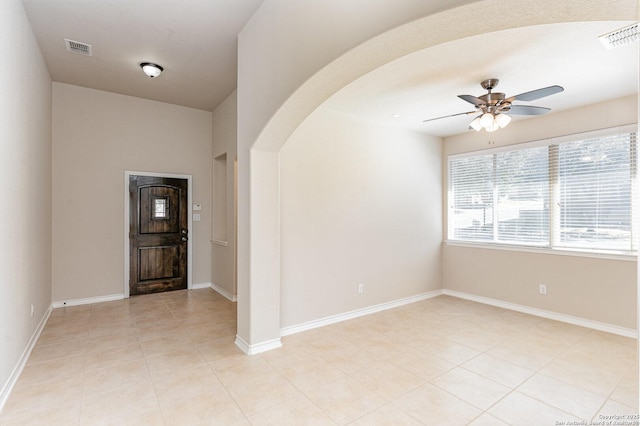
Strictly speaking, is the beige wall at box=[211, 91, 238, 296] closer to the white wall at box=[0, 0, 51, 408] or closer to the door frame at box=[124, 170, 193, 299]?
the door frame at box=[124, 170, 193, 299]

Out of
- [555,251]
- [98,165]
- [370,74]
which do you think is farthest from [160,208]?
[555,251]

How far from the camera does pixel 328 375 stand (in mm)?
2736

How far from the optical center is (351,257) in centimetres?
441

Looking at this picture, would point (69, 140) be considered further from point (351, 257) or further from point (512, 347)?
point (512, 347)

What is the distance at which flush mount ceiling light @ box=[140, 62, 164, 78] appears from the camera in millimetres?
3920

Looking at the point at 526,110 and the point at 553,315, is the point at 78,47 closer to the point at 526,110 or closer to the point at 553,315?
the point at 526,110

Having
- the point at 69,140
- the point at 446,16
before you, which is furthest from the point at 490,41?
the point at 69,140

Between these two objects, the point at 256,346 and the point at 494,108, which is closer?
the point at 256,346

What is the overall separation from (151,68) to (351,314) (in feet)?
13.2

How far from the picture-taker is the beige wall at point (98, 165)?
461cm

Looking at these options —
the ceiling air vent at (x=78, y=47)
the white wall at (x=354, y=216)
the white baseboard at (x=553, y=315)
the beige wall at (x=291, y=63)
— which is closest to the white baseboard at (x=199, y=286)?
the white wall at (x=354, y=216)

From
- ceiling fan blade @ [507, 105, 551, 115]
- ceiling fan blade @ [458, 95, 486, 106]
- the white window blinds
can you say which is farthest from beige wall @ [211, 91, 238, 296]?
the white window blinds

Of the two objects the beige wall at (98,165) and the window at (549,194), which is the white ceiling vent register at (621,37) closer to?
the window at (549,194)

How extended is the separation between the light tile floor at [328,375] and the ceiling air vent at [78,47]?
319 centimetres
